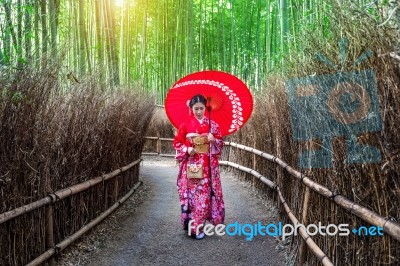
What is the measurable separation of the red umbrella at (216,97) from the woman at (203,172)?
9.1 inches

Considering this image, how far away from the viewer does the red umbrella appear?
187 inches

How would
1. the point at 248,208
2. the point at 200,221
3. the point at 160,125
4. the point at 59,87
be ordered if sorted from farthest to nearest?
A: the point at 160,125 < the point at 248,208 < the point at 200,221 < the point at 59,87

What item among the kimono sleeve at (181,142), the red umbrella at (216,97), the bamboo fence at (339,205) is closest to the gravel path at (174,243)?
the bamboo fence at (339,205)

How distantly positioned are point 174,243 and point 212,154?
985 mm

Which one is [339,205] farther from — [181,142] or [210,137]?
[181,142]

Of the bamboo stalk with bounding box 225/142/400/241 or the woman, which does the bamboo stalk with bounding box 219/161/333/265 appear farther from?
the woman

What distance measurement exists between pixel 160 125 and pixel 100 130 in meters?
9.66

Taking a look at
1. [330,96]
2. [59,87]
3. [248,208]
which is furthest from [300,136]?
[248,208]

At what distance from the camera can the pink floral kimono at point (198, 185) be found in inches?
180

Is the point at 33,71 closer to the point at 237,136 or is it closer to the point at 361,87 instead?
the point at 361,87

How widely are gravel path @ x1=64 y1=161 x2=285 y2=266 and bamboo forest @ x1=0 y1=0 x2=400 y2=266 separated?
2cm

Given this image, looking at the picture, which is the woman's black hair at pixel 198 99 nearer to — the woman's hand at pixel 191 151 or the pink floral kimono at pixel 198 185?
the pink floral kimono at pixel 198 185

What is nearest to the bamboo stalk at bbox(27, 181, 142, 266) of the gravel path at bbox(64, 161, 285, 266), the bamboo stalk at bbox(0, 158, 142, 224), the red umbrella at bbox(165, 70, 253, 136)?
the gravel path at bbox(64, 161, 285, 266)

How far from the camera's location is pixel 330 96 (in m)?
2.56
